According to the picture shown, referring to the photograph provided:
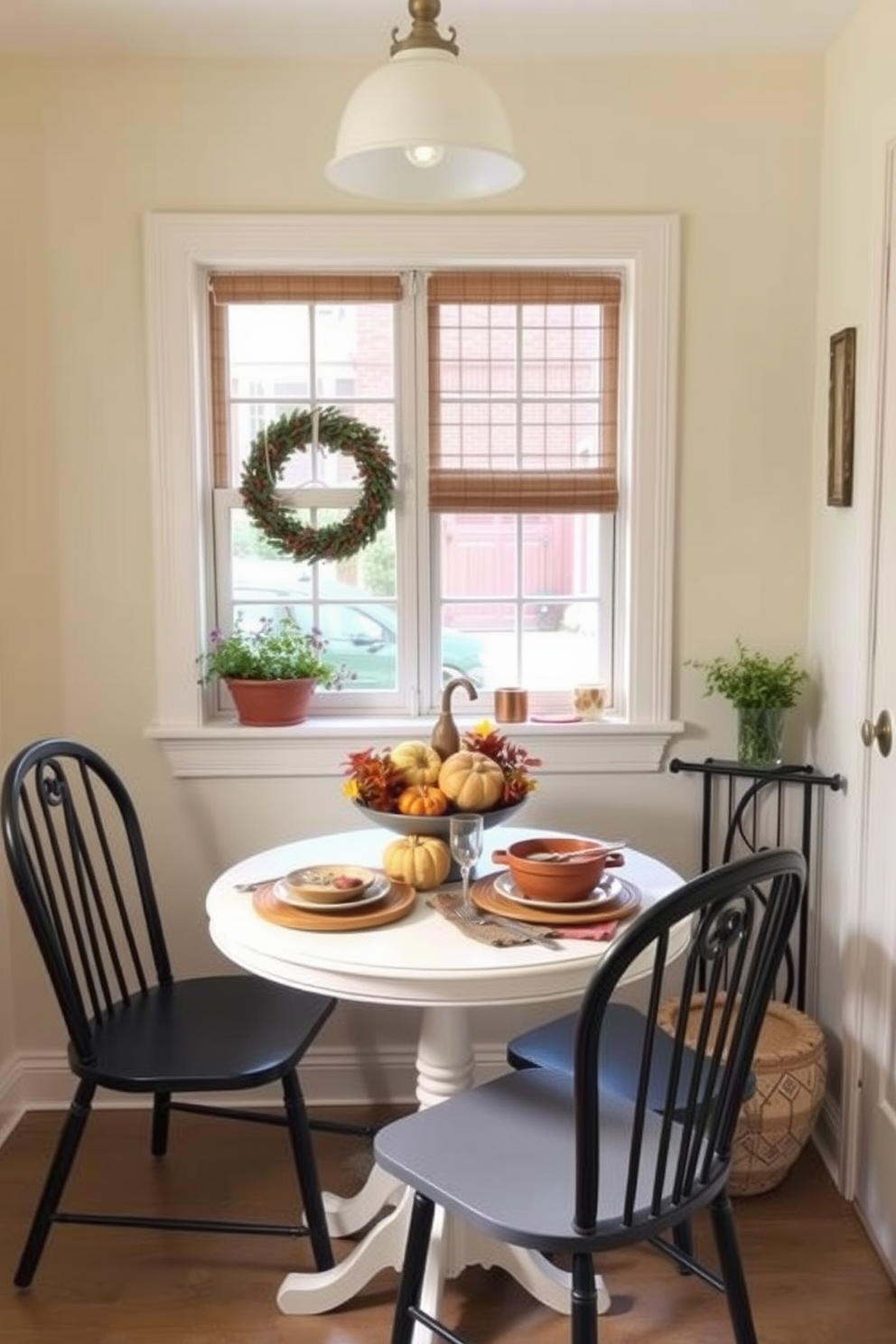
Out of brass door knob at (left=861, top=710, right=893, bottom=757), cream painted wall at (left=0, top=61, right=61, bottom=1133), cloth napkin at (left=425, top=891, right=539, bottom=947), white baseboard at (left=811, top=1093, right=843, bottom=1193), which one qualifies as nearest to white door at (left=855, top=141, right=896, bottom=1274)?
brass door knob at (left=861, top=710, right=893, bottom=757)

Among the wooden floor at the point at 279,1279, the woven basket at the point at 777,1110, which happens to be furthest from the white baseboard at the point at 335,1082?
the woven basket at the point at 777,1110

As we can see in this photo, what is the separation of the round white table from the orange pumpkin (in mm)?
150

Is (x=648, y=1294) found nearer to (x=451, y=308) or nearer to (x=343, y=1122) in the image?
(x=343, y=1122)

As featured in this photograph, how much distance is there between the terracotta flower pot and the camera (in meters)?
2.86

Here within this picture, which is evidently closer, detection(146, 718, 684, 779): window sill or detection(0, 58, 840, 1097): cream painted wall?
detection(0, 58, 840, 1097): cream painted wall

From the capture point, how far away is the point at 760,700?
2.75m

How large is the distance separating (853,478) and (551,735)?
0.89 m

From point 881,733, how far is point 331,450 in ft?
4.66

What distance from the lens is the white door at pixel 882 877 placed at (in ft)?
7.70

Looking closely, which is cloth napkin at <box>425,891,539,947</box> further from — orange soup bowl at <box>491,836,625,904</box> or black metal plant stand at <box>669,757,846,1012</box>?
black metal plant stand at <box>669,757,846,1012</box>

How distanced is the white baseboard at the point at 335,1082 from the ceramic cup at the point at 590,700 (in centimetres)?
85

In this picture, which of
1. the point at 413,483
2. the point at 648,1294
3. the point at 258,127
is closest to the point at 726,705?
the point at 413,483

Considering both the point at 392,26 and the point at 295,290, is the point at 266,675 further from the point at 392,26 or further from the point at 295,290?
the point at 392,26

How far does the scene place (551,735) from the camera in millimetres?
2893
